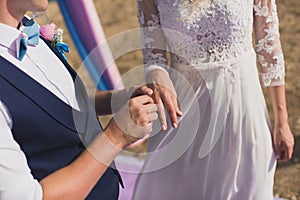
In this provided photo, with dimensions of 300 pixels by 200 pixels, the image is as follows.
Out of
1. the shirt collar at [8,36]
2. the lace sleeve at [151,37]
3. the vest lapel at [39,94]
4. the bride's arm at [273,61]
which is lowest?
the bride's arm at [273,61]

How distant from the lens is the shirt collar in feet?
4.25

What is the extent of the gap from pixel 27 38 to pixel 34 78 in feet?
0.41

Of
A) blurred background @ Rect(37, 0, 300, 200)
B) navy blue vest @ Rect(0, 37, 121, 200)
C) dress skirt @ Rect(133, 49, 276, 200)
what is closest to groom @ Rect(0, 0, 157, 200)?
navy blue vest @ Rect(0, 37, 121, 200)

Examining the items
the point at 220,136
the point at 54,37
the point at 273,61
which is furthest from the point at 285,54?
the point at 54,37

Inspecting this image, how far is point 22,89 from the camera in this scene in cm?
125

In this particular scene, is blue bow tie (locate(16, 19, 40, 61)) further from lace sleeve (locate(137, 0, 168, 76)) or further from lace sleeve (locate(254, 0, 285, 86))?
lace sleeve (locate(254, 0, 285, 86))

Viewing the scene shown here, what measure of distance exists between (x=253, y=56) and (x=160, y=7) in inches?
16.5

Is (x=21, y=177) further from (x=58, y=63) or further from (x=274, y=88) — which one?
(x=274, y=88)

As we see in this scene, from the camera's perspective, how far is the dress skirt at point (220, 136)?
210 centimetres

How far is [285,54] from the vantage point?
530cm

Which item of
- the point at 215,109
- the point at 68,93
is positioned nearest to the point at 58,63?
the point at 68,93

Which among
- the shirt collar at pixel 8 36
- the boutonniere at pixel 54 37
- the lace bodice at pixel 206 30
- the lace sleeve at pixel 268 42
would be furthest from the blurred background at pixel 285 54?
the shirt collar at pixel 8 36

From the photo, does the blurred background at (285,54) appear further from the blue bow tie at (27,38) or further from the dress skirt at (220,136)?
the blue bow tie at (27,38)

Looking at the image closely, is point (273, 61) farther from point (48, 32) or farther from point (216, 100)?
point (48, 32)
